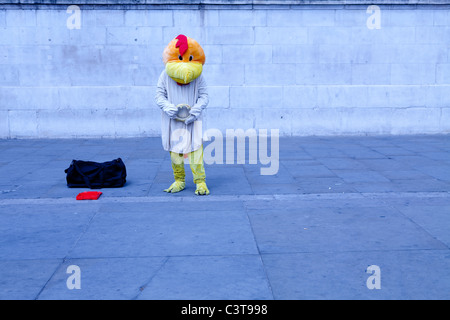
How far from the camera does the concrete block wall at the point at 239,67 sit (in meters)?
10.9

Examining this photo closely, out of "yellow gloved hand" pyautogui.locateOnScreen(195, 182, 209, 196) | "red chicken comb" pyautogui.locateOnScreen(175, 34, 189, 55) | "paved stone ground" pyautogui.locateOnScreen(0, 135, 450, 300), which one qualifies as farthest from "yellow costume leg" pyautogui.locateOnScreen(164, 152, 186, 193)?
"red chicken comb" pyautogui.locateOnScreen(175, 34, 189, 55)

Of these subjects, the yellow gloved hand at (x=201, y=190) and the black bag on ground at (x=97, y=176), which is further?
the black bag on ground at (x=97, y=176)

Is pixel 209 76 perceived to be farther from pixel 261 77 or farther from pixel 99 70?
pixel 99 70

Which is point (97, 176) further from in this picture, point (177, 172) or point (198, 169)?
point (198, 169)

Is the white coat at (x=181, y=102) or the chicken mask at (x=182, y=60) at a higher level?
the chicken mask at (x=182, y=60)

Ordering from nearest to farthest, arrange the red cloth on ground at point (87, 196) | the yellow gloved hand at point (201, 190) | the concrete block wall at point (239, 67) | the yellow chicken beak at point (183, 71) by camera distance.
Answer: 1. the yellow chicken beak at point (183, 71)
2. the red cloth on ground at point (87, 196)
3. the yellow gloved hand at point (201, 190)
4. the concrete block wall at point (239, 67)

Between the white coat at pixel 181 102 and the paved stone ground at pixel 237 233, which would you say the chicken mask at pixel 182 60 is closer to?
the white coat at pixel 181 102

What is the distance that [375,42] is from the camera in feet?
36.8

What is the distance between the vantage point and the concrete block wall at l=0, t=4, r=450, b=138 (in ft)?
35.8

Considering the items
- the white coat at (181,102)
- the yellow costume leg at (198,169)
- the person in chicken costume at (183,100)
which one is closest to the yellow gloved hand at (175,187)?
the person in chicken costume at (183,100)

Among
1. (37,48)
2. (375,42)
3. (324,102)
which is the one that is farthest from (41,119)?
(375,42)

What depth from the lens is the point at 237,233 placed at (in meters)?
4.64

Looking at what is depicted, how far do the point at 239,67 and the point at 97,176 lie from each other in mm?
5387

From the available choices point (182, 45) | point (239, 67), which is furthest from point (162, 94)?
point (239, 67)
